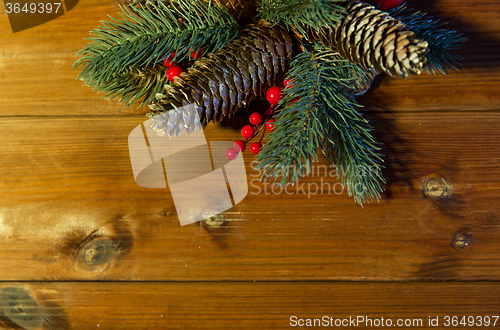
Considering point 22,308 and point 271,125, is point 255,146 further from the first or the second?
point 22,308

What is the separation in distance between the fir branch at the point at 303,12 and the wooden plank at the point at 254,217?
0.60 feet

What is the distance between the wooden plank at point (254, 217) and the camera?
1.59 feet

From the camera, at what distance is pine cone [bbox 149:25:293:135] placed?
350 millimetres

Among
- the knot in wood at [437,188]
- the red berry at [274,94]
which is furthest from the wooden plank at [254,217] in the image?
the red berry at [274,94]

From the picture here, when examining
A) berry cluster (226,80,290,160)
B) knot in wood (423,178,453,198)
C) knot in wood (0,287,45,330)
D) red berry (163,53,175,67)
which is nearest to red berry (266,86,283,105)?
berry cluster (226,80,290,160)

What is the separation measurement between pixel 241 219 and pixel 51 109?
0.36 meters

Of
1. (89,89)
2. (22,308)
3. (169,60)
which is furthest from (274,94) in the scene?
(22,308)

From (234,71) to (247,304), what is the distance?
14.3 inches

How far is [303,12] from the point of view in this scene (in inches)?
11.9

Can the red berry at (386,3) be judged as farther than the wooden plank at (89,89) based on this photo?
No

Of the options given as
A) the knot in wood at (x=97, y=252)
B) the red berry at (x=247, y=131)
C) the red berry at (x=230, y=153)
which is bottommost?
the knot in wood at (x=97, y=252)

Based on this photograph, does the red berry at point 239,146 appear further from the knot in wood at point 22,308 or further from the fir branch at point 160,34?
the knot in wood at point 22,308

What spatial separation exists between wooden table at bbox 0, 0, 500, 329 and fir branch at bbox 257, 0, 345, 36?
0.18 metres

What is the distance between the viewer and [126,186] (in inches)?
19.4
